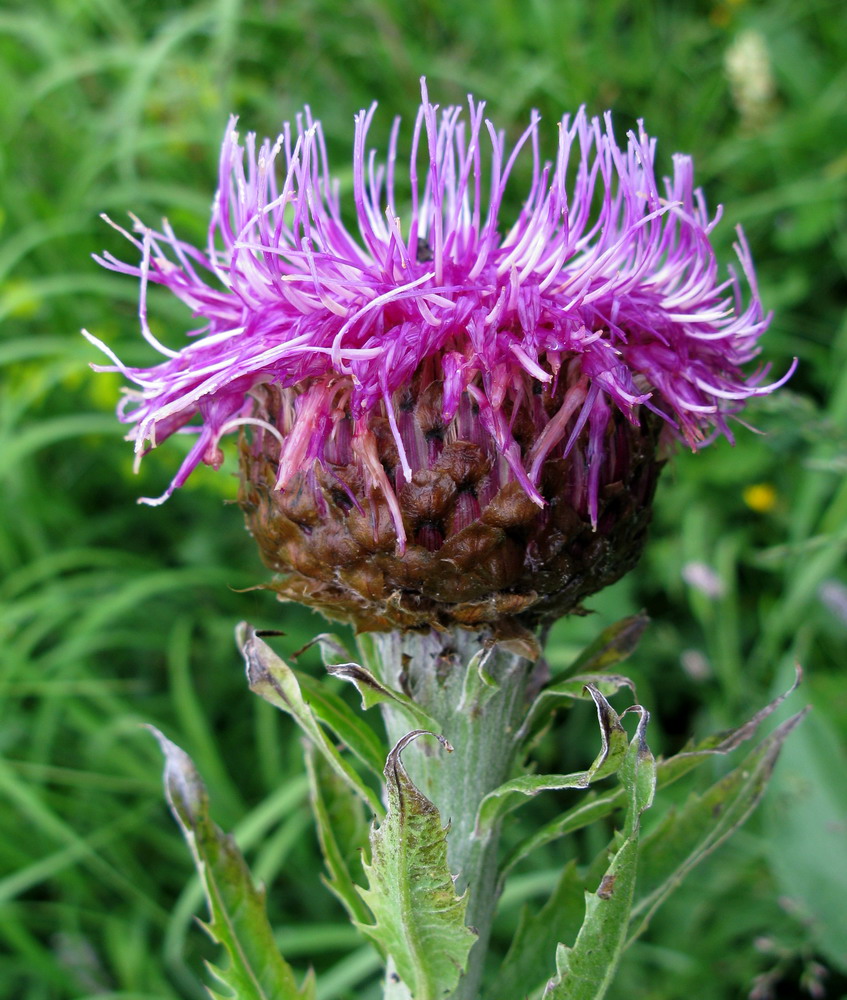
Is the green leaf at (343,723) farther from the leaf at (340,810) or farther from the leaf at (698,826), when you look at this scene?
the leaf at (698,826)

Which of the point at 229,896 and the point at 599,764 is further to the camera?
the point at 229,896

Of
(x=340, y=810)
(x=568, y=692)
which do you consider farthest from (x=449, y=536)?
(x=340, y=810)

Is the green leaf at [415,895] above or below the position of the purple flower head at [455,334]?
below

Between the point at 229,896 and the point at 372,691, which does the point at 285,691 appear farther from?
the point at 229,896

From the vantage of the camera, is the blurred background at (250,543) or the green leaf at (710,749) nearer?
the green leaf at (710,749)

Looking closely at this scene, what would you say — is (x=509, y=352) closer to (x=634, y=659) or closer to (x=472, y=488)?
(x=472, y=488)

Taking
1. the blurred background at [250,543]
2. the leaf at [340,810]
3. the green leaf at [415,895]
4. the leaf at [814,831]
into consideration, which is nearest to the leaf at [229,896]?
the leaf at [340,810]
